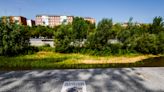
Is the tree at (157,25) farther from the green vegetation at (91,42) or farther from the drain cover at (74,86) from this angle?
the drain cover at (74,86)

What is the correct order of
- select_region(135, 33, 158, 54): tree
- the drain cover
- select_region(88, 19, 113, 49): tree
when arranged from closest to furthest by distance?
the drain cover < select_region(88, 19, 113, 49): tree < select_region(135, 33, 158, 54): tree

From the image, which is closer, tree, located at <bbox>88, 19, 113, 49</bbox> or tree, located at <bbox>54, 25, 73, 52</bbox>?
tree, located at <bbox>88, 19, 113, 49</bbox>

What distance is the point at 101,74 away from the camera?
7.35 meters

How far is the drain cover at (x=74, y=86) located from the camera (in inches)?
217

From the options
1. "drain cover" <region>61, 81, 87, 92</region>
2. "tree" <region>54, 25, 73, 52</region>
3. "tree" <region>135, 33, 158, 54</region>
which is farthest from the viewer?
"tree" <region>135, 33, 158, 54</region>

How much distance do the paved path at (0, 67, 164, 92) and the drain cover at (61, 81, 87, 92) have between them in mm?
127

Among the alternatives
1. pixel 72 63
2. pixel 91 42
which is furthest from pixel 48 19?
pixel 72 63

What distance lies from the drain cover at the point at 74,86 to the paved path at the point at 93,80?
0.13 meters

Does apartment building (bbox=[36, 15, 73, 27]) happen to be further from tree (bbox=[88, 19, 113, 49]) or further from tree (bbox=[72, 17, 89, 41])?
tree (bbox=[88, 19, 113, 49])

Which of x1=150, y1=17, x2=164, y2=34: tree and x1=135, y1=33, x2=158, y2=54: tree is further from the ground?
x1=150, y1=17, x2=164, y2=34: tree

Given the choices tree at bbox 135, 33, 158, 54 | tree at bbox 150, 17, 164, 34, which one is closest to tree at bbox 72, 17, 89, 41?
tree at bbox 135, 33, 158, 54

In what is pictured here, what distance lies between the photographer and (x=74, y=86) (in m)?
5.83

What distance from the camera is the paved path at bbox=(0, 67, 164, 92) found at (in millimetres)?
5609

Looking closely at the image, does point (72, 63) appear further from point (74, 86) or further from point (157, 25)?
point (157, 25)
